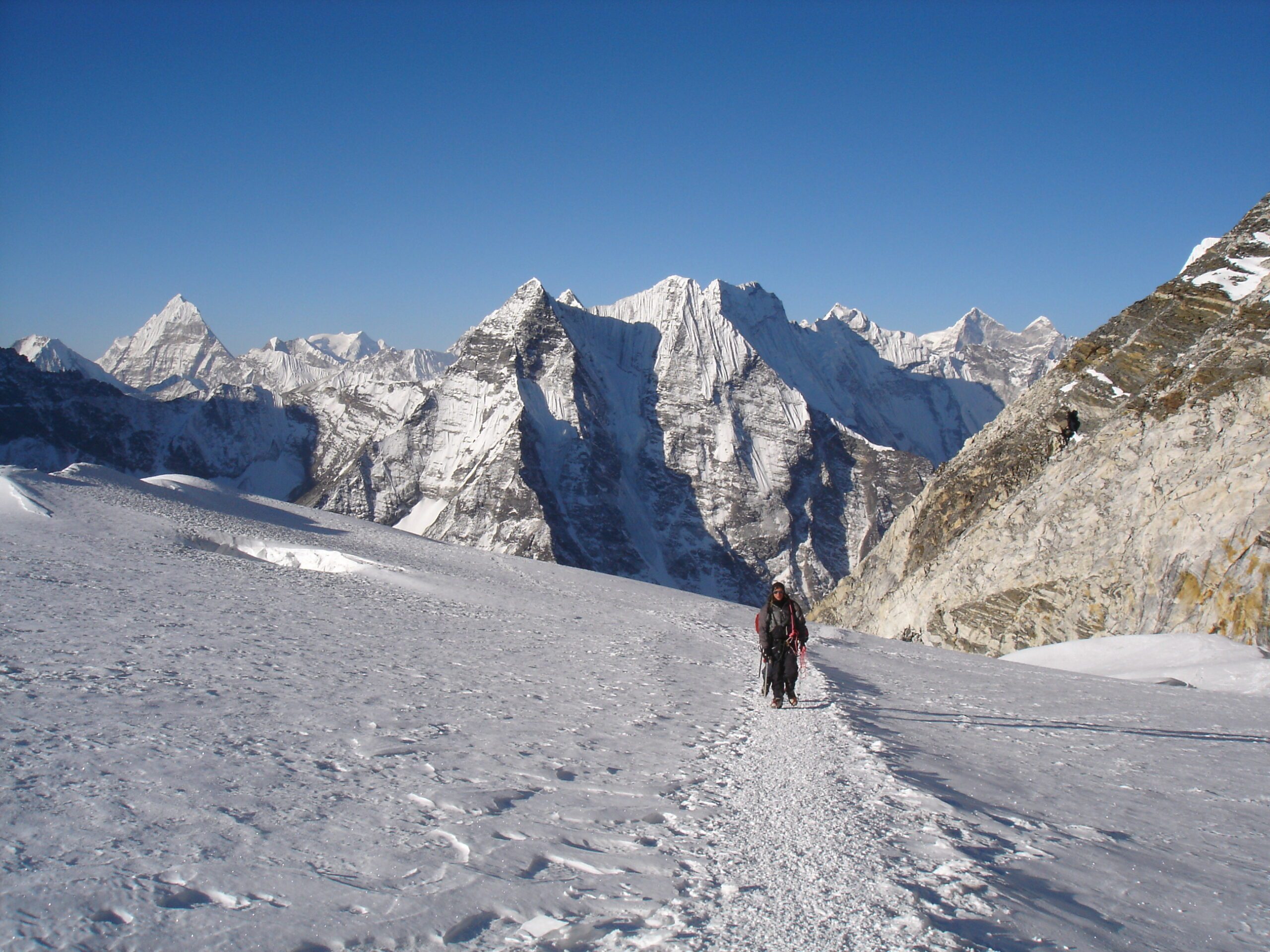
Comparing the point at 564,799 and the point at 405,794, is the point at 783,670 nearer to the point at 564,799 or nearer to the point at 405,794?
the point at 564,799

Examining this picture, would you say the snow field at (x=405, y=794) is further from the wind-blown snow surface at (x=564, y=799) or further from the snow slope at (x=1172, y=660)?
the snow slope at (x=1172, y=660)

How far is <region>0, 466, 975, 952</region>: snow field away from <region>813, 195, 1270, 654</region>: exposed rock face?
13704 millimetres

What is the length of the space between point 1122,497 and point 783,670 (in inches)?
720

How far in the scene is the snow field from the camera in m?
3.95

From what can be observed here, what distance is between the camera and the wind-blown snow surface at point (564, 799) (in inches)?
159

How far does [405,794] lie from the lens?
5789 millimetres

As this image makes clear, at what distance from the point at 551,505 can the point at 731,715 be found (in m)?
182

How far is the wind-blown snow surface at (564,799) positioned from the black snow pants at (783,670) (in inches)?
13.3

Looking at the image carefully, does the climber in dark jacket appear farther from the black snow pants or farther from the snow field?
the snow field

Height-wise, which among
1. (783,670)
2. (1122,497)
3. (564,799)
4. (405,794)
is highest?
(1122,497)

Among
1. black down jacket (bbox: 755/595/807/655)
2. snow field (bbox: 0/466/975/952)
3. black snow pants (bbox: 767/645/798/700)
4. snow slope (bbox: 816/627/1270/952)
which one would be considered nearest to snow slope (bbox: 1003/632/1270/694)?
snow slope (bbox: 816/627/1270/952)

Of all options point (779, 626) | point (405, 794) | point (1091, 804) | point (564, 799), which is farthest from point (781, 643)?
point (405, 794)

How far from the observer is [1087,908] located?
14.8 ft

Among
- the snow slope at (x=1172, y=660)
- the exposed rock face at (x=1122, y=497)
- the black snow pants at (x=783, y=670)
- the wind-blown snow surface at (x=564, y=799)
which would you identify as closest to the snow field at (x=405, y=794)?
the wind-blown snow surface at (x=564, y=799)
